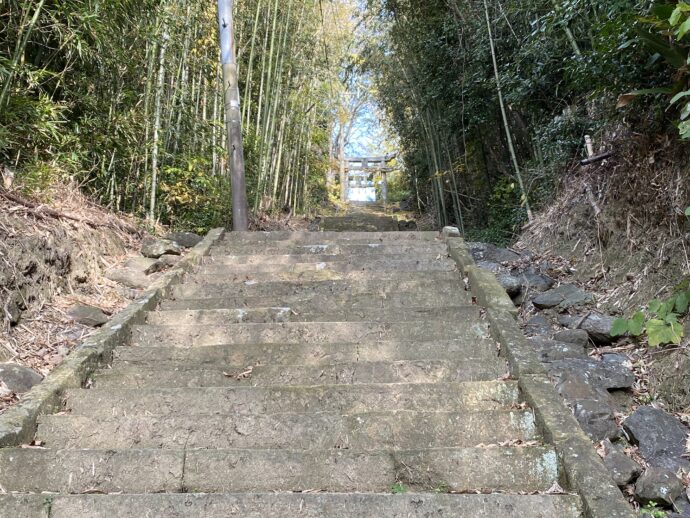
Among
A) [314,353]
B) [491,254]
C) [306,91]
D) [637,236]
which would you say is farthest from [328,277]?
[306,91]

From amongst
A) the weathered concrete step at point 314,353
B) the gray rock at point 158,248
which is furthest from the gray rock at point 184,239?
the weathered concrete step at point 314,353

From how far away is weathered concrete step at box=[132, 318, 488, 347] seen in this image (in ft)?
10.4

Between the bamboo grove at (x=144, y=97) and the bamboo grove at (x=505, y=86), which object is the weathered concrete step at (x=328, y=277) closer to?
the bamboo grove at (x=144, y=97)

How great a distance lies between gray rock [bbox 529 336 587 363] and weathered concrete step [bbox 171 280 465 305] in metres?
0.67

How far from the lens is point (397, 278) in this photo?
13.4ft

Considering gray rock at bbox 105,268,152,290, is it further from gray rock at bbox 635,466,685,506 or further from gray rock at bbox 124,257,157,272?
gray rock at bbox 635,466,685,506

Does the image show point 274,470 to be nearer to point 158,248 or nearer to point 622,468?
point 622,468

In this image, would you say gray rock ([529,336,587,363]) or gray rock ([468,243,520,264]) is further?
gray rock ([468,243,520,264])

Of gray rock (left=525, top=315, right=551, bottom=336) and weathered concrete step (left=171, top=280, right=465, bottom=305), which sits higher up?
weathered concrete step (left=171, top=280, right=465, bottom=305)

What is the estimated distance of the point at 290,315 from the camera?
3.53 meters

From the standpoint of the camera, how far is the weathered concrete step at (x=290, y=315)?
11.3 feet

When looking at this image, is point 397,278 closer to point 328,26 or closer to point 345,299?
point 345,299

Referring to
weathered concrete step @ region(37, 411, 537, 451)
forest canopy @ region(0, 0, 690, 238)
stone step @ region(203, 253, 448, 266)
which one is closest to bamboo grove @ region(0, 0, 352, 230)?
forest canopy @ region(0, 0, 690, 238)

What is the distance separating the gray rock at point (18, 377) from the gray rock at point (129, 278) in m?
Answer: 1.60
